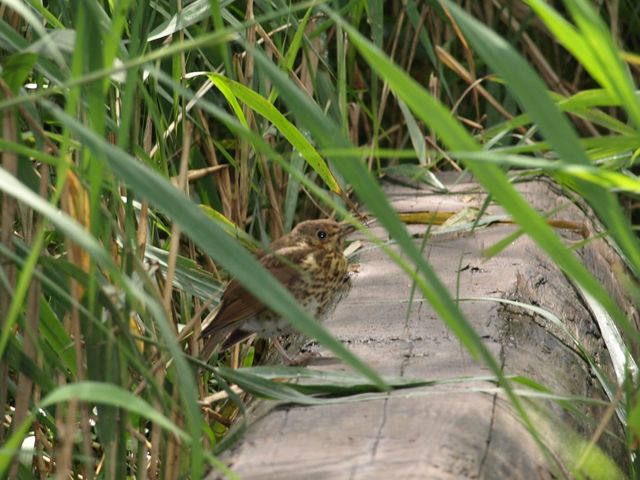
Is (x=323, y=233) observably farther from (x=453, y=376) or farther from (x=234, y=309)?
(x=453, y=376)

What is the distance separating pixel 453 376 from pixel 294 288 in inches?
50.7

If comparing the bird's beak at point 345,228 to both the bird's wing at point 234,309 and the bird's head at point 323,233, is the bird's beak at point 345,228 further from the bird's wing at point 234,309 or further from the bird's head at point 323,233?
the bird's wing at point 234,309

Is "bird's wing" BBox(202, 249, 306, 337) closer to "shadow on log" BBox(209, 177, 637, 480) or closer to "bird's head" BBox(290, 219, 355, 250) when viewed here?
"shadow on log" BBox(209, 177, 637, 480)

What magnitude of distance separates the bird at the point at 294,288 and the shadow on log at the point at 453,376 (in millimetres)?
99

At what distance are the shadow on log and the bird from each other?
99 millimetres

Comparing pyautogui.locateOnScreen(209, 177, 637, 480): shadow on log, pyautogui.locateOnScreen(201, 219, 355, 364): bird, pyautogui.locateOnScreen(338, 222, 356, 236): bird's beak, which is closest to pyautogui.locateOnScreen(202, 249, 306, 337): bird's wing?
pyautogui.locateOnScreen(201, 219, 355, 364): bird

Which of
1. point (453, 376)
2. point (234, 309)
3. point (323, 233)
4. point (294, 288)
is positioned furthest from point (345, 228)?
point (453, 376)

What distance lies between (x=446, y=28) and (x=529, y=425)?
3.75 meters

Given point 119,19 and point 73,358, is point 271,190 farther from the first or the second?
point 119,19

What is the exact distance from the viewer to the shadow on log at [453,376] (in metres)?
1.97

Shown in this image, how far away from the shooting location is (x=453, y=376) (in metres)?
2.38

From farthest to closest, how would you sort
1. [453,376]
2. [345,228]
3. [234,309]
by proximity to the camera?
[345,228], [234,309], [453,376]

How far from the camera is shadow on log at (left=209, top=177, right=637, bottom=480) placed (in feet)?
6.46

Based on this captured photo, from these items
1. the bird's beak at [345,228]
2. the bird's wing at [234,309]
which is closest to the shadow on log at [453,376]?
the bird's beak at [345,228]
